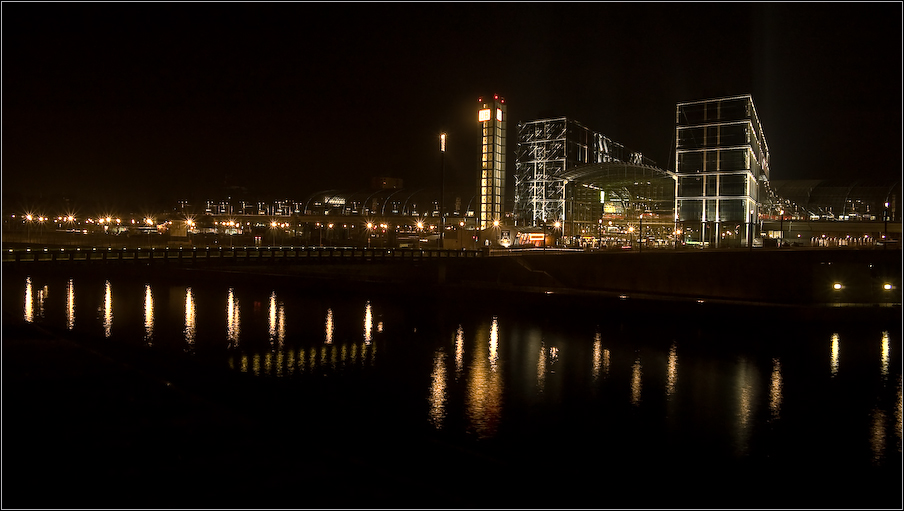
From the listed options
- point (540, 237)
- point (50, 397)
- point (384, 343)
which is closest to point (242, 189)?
point (540, 237)

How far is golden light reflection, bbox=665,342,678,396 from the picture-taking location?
54.4 feet

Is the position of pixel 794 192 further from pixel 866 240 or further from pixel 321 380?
pixel 321 380

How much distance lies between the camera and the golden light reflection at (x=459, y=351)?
61.0ft

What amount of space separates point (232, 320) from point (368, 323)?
5653 millimetres

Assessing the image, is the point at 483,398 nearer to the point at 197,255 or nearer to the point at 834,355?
the point at 834,355

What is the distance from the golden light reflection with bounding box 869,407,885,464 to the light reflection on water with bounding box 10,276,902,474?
3 cm

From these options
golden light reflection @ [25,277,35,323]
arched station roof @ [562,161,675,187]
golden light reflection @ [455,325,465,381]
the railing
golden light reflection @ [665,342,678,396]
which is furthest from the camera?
arched station roof @ [562,161,675,187]

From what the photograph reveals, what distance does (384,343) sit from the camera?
22984 mm

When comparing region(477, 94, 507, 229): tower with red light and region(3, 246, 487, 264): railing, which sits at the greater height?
region(477, 94, 507, 229): tower with red light

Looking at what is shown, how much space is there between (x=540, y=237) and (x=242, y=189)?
9944 centimetres

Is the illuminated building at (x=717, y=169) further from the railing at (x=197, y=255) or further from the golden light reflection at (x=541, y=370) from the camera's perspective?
the golden light reflection at (x=541, y=370)

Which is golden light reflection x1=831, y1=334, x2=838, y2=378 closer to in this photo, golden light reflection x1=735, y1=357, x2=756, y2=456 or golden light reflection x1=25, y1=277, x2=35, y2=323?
golden light reflection x1=735, y1=357, x2=756, y2=456

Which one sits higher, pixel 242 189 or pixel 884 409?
pixel 242 189

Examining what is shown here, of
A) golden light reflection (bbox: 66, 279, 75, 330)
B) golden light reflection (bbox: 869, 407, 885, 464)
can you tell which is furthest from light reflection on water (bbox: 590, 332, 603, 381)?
golden light reflection (bbox: 66, 279, 75, 330)
